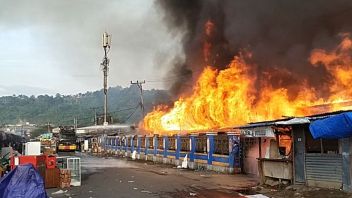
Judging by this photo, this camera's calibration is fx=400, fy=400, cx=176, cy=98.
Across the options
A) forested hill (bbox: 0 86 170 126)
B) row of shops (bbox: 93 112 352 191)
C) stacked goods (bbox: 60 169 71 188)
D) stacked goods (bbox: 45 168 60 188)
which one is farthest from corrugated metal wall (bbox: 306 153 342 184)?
forested hill (bbox: 0 86 170 126)

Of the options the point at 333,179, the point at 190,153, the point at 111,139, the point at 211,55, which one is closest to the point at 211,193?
the point at 333,179

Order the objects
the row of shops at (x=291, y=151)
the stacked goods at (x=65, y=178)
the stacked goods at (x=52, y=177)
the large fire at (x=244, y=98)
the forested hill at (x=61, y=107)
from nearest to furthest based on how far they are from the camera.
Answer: the row of shops at (x=291, y=151), the stacked goods at (x=52, y=177), the stacked goods at (x=65, y=178), the large fire at (x=244, y=98), the forested hill at (x=61, y=107)

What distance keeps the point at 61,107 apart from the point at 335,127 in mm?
126887

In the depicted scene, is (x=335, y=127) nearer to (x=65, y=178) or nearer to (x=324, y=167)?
(x=324, y=167)

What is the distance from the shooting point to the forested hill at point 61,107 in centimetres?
11538

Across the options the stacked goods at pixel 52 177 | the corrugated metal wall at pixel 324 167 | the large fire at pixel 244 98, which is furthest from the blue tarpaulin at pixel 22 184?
the large fire at pixel 244 98

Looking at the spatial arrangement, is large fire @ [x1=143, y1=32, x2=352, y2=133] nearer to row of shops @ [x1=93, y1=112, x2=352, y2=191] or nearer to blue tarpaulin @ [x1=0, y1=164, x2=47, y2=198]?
row of shops @ [x1=93, y1=112, x2=352, y2=191]

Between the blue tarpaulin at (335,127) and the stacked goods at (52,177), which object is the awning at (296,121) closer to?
the blue tarpaulin at (335,127)

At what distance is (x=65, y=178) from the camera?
15.9 metres

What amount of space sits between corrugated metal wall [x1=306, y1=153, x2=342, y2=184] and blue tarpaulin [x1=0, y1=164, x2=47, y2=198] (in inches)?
340

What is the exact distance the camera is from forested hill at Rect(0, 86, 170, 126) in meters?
115

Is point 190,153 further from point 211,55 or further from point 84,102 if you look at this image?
point 84,102

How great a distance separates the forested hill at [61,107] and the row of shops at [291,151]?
86006 millimetres

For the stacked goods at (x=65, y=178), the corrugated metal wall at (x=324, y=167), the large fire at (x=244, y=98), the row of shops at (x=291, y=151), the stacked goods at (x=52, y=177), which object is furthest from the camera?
the large fire at (x=244, y=98)
